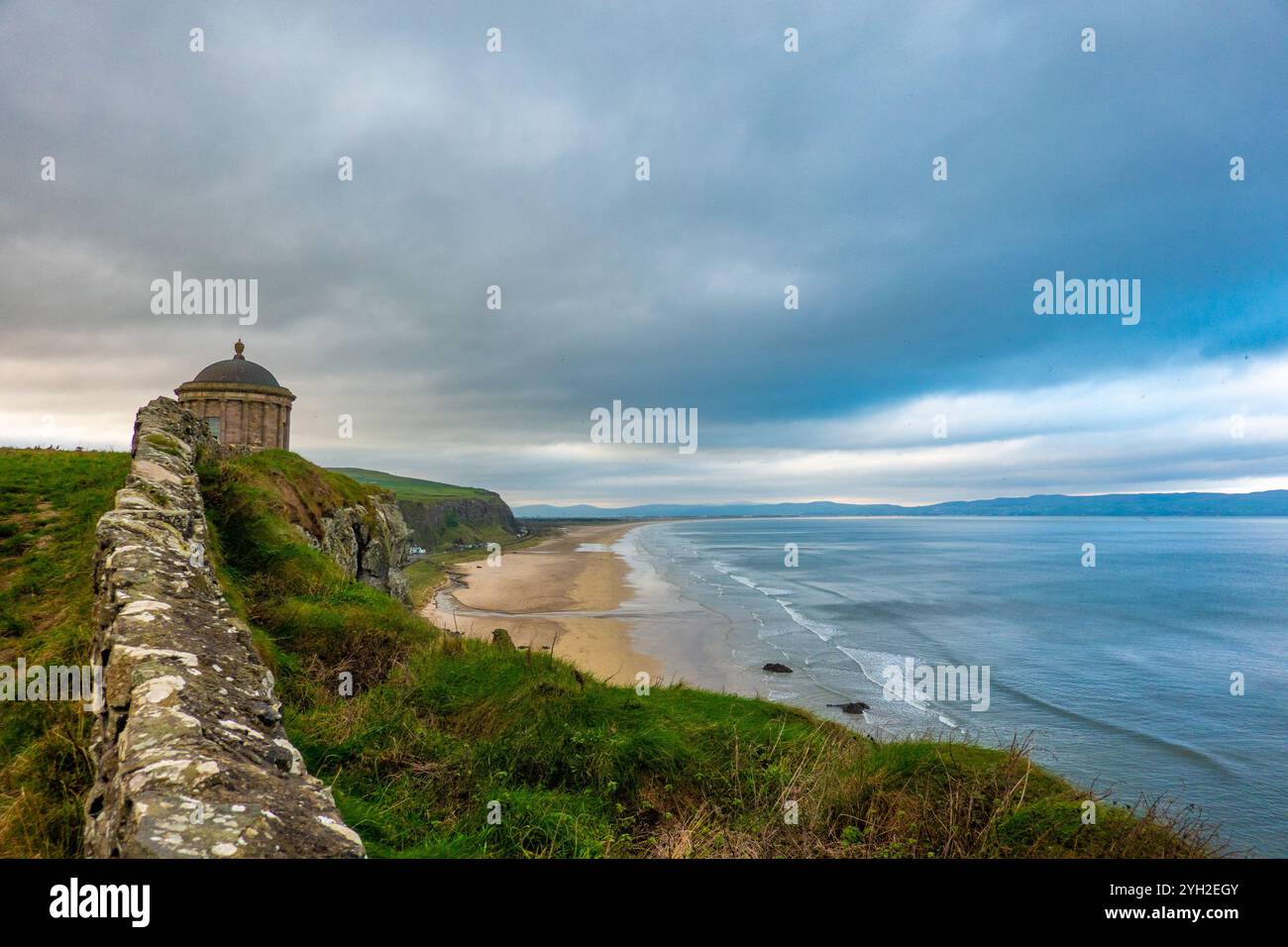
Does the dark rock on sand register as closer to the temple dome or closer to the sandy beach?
the sandy beach

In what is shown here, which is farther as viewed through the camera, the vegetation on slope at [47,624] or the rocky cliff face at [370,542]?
the rocky cliff face at [370,542]

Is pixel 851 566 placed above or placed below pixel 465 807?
below

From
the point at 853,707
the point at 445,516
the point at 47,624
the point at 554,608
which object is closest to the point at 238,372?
the point at 554,608

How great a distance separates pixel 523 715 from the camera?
746 centimetres

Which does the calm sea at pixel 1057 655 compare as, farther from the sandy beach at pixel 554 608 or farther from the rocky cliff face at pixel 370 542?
the rocky cliff face at pixel 370 542

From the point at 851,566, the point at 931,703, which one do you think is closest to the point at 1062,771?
the point at 931,703

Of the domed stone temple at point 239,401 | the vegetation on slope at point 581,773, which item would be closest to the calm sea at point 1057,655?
the vegetation on slope at point 581,773

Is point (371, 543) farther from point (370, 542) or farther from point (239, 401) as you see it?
point (239, 401)

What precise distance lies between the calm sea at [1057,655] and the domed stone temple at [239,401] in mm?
23931

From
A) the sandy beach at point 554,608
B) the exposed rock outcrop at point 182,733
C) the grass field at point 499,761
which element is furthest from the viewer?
the sandy beach at point 554,608

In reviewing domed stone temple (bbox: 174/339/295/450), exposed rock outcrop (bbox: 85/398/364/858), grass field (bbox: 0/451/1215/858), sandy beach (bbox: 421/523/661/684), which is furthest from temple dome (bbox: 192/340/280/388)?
exposed rock outcrop (bbox: 85/398/364/858)

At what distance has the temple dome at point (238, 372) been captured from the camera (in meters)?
33.4
